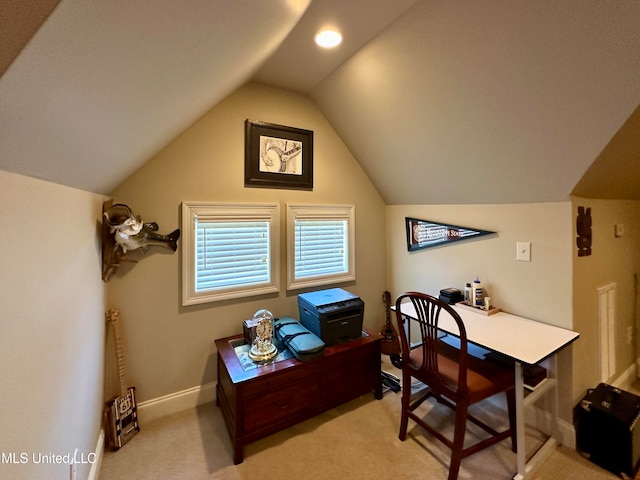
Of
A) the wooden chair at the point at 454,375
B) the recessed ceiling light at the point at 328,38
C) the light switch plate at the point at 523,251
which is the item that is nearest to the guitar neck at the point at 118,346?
the wooden chair at the point at 454,375

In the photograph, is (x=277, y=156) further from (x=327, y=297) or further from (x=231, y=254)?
(x=327, y=297)

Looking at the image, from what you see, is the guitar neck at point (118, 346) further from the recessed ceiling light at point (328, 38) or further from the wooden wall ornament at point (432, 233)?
the wooden wall ornament at point (432, 233)

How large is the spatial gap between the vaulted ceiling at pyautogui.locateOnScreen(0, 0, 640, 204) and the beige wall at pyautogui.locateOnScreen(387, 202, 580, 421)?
0.45 ft

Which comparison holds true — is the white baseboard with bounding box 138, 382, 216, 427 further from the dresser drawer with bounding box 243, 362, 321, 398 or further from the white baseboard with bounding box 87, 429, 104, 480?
the dresser drawer with bounding box 243, 362, 321, 398

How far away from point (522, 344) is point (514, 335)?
5.4 inches

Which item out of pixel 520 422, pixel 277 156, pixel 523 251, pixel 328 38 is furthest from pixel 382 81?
pixel 520 422

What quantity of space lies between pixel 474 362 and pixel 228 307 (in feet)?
6.25

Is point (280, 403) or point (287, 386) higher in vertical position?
point (287, 386)

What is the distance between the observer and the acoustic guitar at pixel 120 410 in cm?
190

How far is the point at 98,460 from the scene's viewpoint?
1.70 meters

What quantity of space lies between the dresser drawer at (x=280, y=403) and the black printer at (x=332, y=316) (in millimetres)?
358

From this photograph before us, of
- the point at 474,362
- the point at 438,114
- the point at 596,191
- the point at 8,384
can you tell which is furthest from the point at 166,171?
the point at 596,191

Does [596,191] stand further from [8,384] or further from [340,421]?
[8,384]

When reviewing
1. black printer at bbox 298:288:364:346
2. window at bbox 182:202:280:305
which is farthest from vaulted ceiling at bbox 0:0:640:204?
black printer at bbox 298:288:364:346
